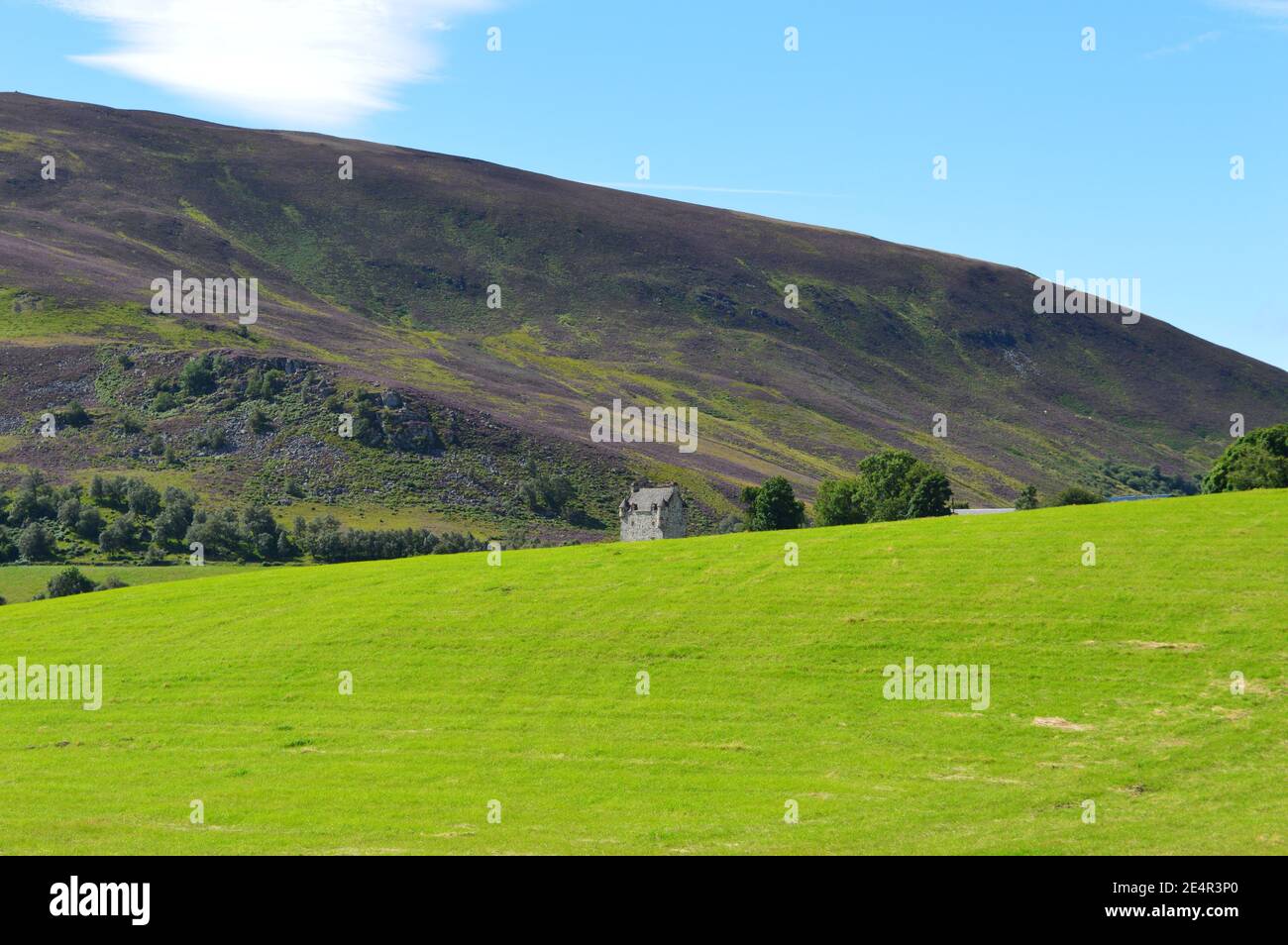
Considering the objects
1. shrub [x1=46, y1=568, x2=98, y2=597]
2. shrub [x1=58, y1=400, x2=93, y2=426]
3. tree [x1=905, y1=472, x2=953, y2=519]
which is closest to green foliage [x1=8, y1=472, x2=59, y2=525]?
shrub [x1=46, y1=568, x2=98, y2=597]

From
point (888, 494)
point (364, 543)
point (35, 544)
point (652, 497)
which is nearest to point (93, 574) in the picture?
point (35, 544)

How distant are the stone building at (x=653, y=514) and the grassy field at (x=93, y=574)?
37.0 metres

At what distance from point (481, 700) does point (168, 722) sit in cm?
984

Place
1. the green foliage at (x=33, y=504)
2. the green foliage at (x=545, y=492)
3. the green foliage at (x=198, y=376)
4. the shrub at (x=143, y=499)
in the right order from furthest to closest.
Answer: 1. the green foliage at (x=198, y=376)
2. the green foliage at (x=545, y=492)
3. the shrub at (x=143, y=499)
4. the green foliage at (x=33, y=504)

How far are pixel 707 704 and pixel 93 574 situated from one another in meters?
91.3

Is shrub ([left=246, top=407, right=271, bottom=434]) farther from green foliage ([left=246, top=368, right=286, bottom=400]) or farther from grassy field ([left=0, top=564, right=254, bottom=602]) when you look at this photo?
grassy field ([left=0, top=564, right=254, bottom=602])

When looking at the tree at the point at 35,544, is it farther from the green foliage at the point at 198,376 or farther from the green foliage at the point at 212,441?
the green foliage at the point at 198,376

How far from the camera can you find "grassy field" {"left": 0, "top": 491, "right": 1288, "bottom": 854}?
27.0m

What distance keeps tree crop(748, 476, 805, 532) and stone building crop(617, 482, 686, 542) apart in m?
9.74

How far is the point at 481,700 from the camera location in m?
39.3

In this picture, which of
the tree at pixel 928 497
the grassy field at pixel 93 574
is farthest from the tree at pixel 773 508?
the grassy field at pixel 93 574

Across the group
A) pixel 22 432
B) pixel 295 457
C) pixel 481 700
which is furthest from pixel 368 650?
pixel 22 432

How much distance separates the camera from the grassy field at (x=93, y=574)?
108 meters
